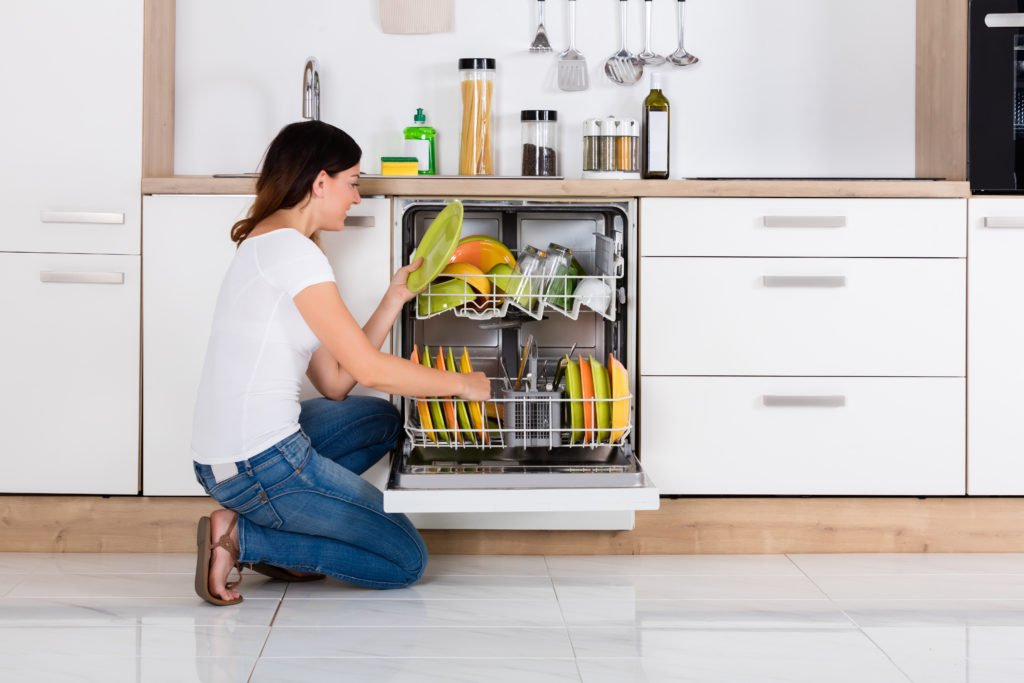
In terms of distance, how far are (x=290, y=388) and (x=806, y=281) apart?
118cm

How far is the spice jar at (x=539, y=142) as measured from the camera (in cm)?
289

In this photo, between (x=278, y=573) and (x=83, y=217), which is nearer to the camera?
(x=278, y=573)

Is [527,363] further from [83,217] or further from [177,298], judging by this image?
[83,217]

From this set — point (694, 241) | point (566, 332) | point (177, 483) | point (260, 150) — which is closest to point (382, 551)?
point (177, 483)

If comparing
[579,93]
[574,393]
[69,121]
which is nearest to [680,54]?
[579,93]

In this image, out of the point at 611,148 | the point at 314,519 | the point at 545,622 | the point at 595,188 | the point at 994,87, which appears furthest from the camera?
the point at 611,148

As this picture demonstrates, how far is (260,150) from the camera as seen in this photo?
300 centimetres

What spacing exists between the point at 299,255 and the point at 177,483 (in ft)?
2.46

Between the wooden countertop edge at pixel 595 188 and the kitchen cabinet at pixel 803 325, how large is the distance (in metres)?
0.03

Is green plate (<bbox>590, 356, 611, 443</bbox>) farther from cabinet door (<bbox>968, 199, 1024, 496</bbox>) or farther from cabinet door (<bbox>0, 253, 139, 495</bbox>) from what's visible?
cabinet door (<bbox>0, 253, 139, 495</bbox>)

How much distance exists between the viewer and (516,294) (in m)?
2.30

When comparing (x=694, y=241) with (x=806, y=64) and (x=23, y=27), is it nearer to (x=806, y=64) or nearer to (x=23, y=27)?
(x=806, y=64)

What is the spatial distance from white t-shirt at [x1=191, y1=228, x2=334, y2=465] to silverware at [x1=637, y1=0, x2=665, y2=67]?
4.29ft

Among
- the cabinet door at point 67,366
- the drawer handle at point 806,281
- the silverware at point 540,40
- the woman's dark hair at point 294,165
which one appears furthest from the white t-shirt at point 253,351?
the silverware at point 540,40
